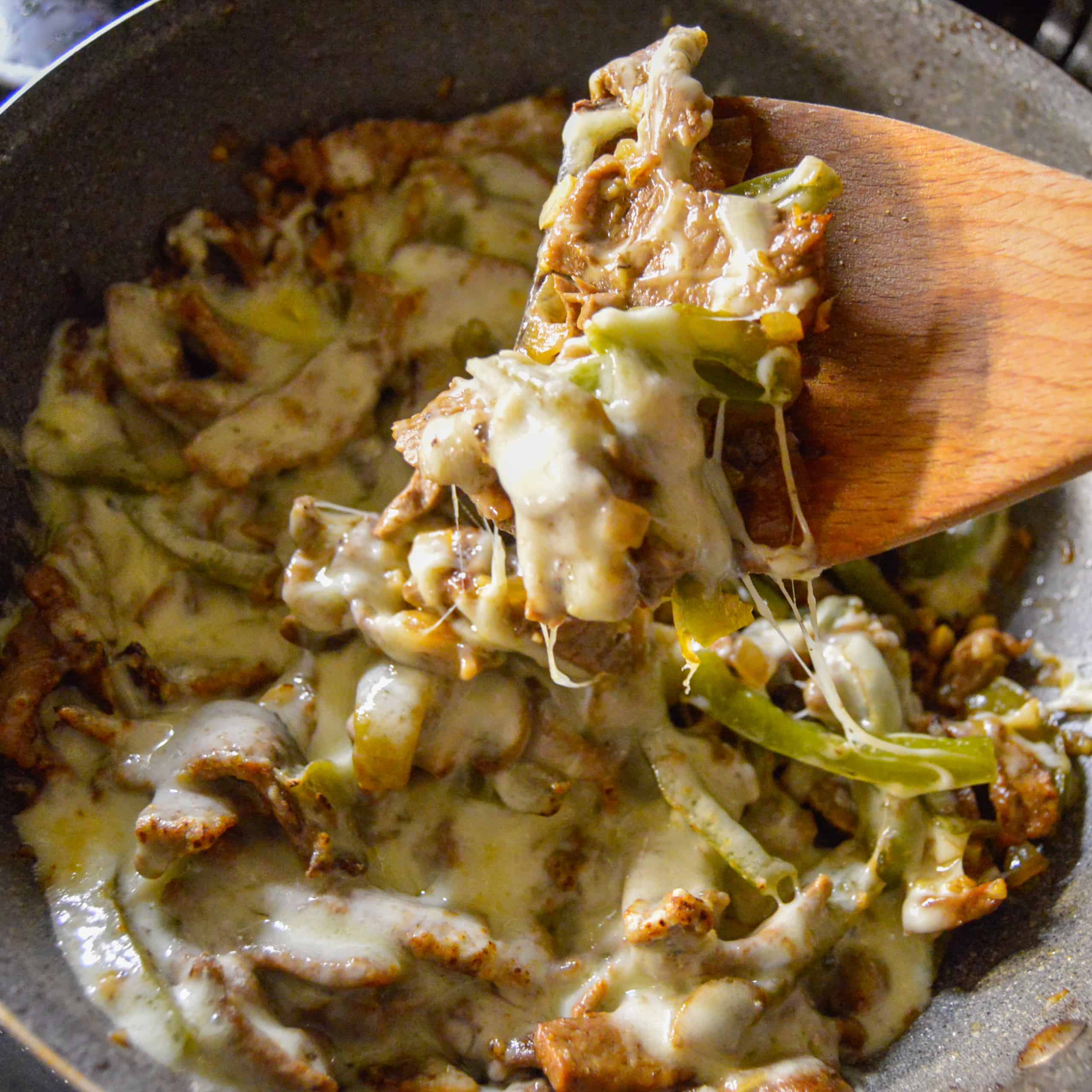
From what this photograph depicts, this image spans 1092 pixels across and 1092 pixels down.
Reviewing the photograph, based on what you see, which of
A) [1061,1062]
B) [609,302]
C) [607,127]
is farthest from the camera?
[607,127]

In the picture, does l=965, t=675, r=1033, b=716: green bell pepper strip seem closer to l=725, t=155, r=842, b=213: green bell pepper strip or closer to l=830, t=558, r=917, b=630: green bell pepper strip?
l=830, t=558, r=917, b=630: green bell pepper strip

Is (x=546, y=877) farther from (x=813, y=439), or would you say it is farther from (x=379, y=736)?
(x=813, y=439)

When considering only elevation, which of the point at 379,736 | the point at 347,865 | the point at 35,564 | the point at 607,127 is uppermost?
the point at 607,127

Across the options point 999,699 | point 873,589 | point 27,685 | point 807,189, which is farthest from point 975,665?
point 27,685

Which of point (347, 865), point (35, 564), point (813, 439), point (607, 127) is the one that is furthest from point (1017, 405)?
point (35, 564)

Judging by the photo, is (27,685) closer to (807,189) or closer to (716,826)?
(716,826)

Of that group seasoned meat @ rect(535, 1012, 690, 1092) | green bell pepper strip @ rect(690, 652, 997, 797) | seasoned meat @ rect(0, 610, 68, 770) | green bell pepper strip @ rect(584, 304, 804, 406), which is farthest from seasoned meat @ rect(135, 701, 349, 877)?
green bell pepper strip @ rect(584, 304, 804, 406)

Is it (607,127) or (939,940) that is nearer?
(607,127)

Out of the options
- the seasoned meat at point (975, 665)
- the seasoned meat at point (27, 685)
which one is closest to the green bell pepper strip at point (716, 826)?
the seasoned meat at point (975, 665)
